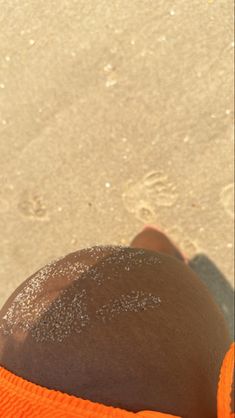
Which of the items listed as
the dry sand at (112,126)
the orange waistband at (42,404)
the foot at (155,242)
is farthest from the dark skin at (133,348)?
the dry sand at (112,126)

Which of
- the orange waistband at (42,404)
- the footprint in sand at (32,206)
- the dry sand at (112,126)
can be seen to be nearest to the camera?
the orange waistband at (42,404)

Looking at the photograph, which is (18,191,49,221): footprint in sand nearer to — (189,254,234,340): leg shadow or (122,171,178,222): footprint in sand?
(122,171,178,222): footprint in sand

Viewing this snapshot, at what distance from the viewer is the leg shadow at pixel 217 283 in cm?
142

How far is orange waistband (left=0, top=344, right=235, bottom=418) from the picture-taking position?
69 cm

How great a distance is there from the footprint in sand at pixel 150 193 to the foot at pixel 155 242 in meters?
0.05

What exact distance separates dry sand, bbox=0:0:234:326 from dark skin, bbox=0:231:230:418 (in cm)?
54

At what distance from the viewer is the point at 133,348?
750mm

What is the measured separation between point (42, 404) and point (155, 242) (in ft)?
2.23

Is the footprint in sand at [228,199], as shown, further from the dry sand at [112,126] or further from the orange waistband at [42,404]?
the orange waistband at [42,404]

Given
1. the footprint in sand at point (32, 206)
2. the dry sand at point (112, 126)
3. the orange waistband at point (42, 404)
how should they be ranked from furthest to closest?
the footprint in sand at point (32, 206)
the dry sand at point (112, 126)
the orange waistband at point (42, 404)

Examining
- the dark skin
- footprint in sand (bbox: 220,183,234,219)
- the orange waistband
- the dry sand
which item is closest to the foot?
the dry sand

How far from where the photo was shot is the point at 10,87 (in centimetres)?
135

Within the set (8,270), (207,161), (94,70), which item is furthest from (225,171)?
(8,270)

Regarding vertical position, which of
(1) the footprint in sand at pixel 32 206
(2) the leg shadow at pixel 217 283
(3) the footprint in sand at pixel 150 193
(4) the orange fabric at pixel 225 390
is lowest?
(2) the leg shadow at pixel 217 283
